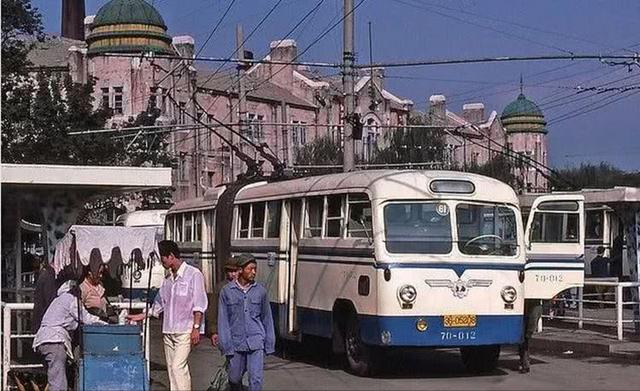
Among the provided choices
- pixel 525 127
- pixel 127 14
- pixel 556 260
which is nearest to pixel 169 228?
pixel 556 260

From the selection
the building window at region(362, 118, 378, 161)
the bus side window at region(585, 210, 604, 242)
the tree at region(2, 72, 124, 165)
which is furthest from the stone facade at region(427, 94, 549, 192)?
the bus side window at region(585, 210, 604, 242)

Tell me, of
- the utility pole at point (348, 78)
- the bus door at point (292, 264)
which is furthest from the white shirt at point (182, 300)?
the utility pole at point (348, 78)

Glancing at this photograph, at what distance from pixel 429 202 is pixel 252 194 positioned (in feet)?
18.9

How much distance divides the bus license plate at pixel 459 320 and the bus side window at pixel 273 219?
4649 millimetres

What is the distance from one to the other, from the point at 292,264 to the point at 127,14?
4171cm

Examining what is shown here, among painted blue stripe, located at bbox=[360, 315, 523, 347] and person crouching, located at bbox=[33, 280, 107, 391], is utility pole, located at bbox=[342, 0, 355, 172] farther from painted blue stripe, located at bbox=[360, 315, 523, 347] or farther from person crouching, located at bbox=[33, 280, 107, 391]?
person crouching, located at bbox=[33, 280, 107, 391]

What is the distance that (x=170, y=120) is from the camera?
55.8m

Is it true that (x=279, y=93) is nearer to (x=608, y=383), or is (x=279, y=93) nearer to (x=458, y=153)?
(x=458, y=153)

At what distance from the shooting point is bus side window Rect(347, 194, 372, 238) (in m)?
16.8

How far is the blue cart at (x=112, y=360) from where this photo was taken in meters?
12.8

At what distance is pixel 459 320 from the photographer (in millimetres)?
16078

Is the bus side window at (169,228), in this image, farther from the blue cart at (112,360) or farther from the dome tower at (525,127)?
the dome tower at (525,127)

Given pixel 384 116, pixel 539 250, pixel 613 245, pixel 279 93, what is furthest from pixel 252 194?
pixel 384 116

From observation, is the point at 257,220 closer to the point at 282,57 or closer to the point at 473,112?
the point at 282,57
